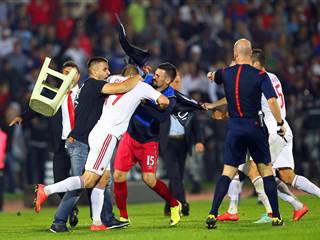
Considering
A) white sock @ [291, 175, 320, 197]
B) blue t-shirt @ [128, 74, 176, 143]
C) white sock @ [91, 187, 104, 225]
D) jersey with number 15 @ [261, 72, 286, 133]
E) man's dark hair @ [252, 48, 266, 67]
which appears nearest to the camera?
white sock @ [91, 187, 104, 225]

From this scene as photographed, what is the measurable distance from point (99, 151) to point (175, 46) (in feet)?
48.0

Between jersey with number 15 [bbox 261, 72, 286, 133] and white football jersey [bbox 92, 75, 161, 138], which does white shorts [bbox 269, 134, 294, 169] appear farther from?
white football jersey [bbox 92, 75, 161, 138]

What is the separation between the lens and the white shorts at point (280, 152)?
1708 cm

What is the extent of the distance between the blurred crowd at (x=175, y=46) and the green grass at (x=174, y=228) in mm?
5691

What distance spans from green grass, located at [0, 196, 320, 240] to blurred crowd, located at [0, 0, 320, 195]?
569 centimetres

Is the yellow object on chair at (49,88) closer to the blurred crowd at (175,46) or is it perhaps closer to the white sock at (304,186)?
the white sock at (304,186)

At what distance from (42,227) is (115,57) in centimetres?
1180

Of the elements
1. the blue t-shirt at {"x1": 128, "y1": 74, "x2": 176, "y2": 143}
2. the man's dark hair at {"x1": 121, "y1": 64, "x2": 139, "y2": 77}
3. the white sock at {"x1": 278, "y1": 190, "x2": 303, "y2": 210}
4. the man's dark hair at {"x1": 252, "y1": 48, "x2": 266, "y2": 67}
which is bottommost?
the white sock at {"x1": 278, "y1": 190, "x2": 303, "y2": 210}

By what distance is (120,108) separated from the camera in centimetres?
1577

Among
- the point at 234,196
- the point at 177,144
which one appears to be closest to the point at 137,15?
the point at 177,144

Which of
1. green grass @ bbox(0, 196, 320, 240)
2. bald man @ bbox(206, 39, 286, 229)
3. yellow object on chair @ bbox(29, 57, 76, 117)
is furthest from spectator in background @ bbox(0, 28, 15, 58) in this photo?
bald man @ bbox(206, 39, 286, 229)

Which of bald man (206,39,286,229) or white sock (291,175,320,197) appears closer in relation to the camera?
bald man (206,39,286,229)

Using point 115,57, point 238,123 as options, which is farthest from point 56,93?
point 115,57

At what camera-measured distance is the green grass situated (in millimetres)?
15000
